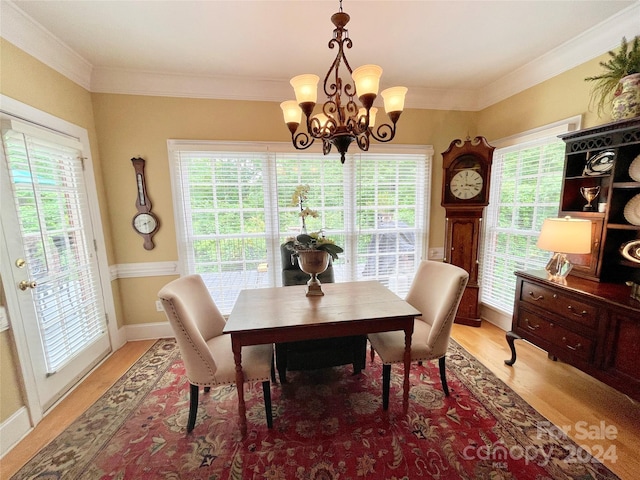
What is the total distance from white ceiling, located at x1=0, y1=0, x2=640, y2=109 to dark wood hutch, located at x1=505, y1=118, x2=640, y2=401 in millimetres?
827

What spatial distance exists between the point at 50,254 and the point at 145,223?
83 centimetres

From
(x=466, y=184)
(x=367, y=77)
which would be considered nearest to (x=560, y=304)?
(x=466, y=184)

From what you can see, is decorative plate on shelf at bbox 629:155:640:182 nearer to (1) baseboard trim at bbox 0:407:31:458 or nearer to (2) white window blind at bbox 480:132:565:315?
(2) white window blind at bbox 480:132:565:315

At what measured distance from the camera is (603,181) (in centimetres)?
202

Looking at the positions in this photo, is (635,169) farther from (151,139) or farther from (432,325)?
(151,139)

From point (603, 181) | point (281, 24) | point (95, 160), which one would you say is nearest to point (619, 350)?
point (603, 181)

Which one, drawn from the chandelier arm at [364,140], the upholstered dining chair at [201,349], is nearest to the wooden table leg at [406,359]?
the upholstered dining chair at [201,349]

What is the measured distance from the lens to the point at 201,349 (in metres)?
1.50

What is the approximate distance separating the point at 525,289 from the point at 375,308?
4.58 ft

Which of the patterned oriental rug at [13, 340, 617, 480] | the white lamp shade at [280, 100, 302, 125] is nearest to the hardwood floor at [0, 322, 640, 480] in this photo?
the patterned oriental rug at [13, 340, 617, 480]

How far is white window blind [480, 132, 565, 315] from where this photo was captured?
2.43 metres

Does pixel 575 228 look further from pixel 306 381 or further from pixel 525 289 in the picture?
pixel 306 381

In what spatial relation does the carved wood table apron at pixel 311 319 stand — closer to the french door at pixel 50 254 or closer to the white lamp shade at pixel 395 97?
the white lamp shade at pixel 395 97

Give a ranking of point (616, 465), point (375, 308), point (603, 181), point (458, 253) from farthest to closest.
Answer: point (458, 253), point (603, 181), point (375, 308), point (616, 465)
